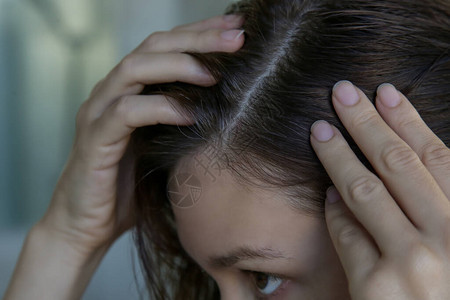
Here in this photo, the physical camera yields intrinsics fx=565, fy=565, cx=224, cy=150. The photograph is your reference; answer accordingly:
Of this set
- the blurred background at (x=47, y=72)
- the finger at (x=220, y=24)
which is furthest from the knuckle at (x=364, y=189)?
the blurred background at (x=47, y=72)

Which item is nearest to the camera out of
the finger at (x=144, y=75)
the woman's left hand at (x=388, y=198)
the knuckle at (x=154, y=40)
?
the woman's left hand at (x=388, y=198)

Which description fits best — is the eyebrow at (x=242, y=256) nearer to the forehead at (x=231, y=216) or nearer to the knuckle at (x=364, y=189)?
the forehead at (x=231, y=216)

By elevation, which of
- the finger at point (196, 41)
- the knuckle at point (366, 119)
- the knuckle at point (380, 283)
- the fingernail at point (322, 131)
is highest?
the finger at point (196, 41)

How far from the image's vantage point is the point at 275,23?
2.66ft

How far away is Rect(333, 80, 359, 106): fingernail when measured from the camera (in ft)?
2.35

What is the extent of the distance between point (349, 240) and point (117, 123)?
16.9 inches

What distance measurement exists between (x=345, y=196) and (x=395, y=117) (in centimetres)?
12

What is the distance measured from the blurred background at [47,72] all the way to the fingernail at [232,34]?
3.30 ft

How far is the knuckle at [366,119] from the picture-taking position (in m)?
0.70

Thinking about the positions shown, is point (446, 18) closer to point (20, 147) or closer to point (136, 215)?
point (136, 215)

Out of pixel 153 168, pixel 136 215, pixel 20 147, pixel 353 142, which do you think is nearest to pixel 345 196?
pixel 353 142

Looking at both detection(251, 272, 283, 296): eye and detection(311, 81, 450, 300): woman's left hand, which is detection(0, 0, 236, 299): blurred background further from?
detection(311, 81, 450, 300): woman's left hand

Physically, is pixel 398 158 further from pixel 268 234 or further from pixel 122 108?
pixel 122 108

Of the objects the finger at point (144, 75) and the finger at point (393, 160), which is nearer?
the finger at point (393, 160)
